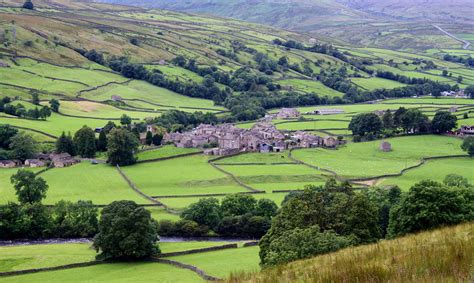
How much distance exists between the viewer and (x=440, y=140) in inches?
3784

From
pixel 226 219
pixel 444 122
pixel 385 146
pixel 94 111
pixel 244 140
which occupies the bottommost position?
pixel 226 219

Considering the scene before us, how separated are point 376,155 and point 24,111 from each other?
60.4 m

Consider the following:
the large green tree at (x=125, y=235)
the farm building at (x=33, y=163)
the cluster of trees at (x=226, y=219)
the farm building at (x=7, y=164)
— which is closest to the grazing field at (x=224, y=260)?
the large green tree at (x=125, y=235)

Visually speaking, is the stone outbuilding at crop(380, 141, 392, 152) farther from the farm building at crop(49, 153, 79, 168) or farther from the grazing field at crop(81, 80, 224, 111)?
the grazing field at crop(81, 80, 224, 111)

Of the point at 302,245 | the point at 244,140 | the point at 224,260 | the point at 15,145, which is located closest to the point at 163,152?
the point at 244,140

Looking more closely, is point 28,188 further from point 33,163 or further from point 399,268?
point 399,268

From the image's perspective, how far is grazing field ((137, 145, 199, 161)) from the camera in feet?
285

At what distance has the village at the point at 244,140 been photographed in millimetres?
92625

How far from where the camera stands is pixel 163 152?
8912 centimetres

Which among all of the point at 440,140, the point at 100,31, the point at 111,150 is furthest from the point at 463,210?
the point at 100,31

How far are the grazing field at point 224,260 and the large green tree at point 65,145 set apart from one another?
4747 centimetres

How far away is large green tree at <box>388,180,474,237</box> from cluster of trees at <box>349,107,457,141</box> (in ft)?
199

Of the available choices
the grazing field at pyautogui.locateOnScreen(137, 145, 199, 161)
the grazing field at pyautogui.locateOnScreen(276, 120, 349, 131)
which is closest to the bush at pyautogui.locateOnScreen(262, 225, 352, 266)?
the grazing field at pyautogui.locateOnScreen(137, 145, 199, 161)

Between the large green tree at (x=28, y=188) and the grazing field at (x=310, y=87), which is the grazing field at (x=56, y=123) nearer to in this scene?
the large green tree at (x=28, y=188)
